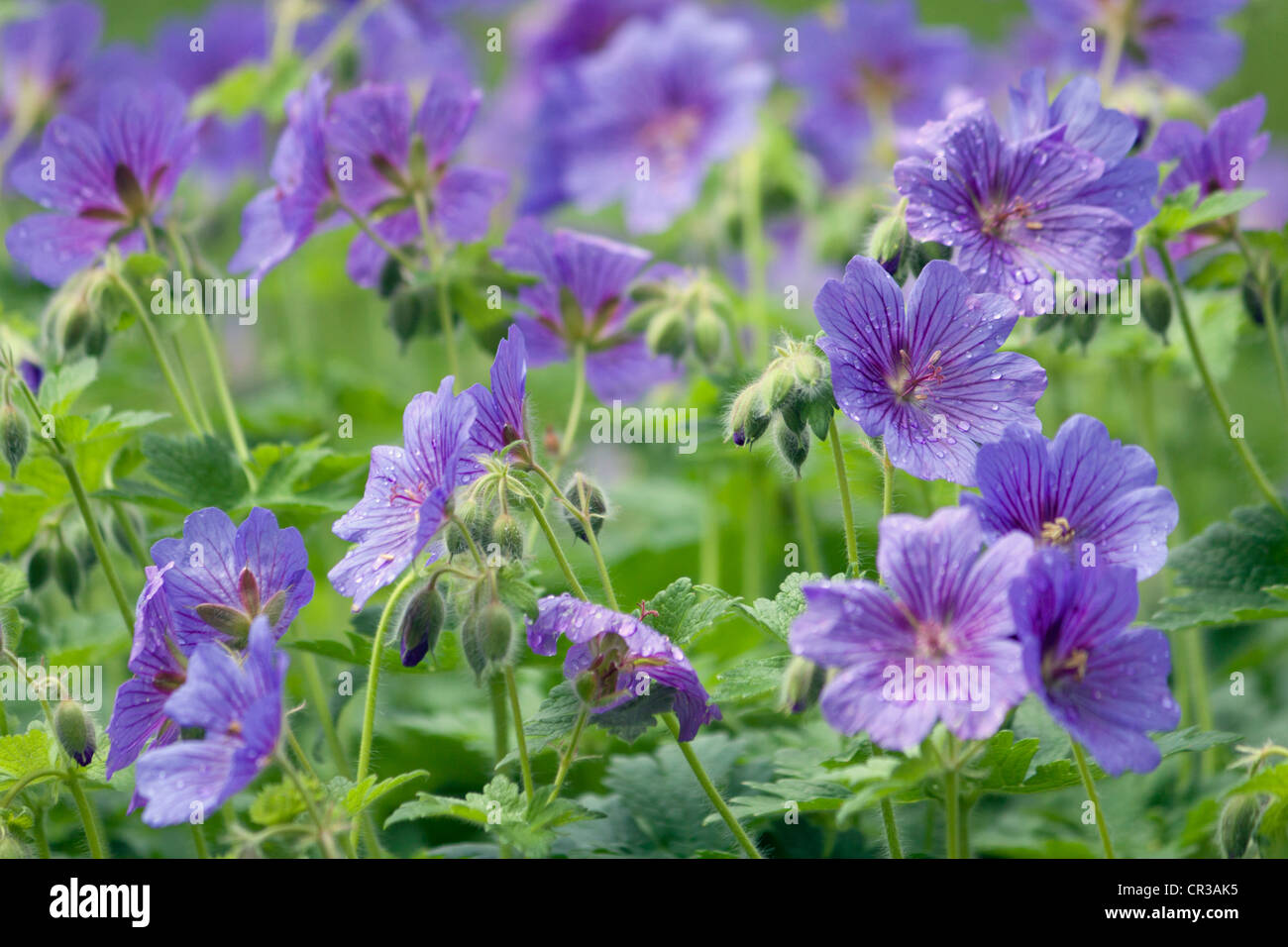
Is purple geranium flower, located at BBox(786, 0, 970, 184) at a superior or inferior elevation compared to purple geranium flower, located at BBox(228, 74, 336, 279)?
superior

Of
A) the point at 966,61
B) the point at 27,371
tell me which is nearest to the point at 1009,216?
the point at 27,371

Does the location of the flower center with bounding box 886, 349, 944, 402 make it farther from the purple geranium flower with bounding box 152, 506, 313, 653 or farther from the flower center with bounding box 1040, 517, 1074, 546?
the purple geranium flower with bounding box 152, 506, 313, 653

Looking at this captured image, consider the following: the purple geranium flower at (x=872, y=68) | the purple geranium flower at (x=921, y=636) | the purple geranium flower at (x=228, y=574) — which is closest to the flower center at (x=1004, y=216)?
the purple geranium flower at (x=921, y=636)

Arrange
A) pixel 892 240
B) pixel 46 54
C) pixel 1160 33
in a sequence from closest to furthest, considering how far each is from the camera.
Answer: pixel 892 240, pixel 1160 33, pixel 46 54

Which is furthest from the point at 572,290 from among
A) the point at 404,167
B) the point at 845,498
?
the point at 845,498

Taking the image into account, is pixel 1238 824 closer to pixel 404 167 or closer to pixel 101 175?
pixel 404 167

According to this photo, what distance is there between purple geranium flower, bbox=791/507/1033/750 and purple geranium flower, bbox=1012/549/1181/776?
30 mm

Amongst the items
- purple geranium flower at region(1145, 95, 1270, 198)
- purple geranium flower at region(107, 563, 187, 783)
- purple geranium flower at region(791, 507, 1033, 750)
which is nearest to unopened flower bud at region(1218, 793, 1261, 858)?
purple geranium flower at region(791, 507, 1033, 750)

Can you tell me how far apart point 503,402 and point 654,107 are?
1.36 m

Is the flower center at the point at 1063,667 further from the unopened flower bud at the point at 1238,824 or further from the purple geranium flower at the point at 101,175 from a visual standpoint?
the purple geranium flower at the point at 101,175

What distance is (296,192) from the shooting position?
1391 mm

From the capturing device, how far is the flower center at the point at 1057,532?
3.38 ft

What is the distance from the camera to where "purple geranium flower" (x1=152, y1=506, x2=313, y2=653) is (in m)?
1.10
